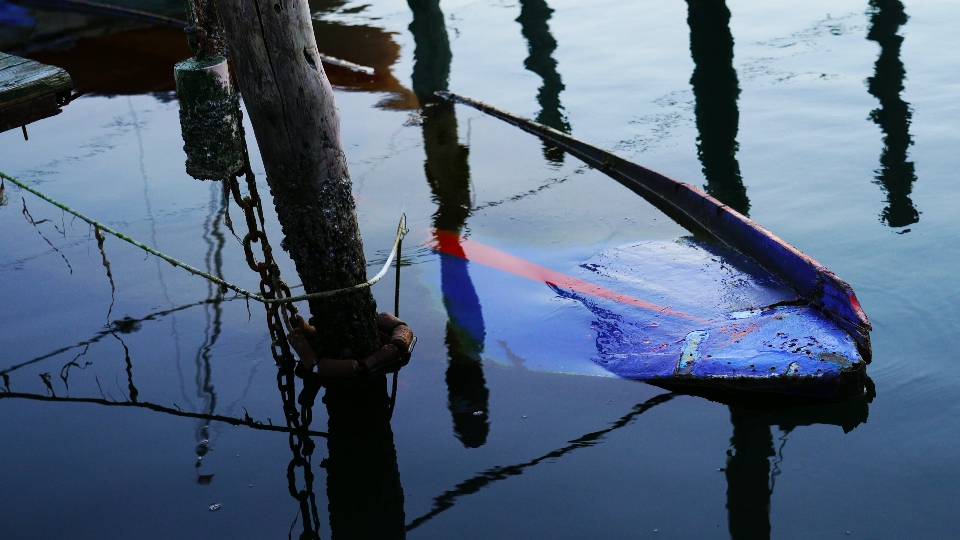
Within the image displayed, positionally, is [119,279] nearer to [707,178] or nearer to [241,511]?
[241,511]

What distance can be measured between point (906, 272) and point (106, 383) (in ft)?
15.7

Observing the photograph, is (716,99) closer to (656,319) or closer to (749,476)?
(656,319)

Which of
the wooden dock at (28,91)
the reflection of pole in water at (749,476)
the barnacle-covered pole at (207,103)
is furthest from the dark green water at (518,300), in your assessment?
the wooden dock at (28,91)

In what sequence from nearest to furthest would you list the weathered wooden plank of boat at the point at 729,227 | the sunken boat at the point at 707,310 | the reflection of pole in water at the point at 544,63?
the sunken boat at the point at 707,310, the weathered wooden plank of boat at the point at 729,227, the reflection of pole in water at the point at 544,63

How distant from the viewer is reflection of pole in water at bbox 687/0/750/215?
22.9ft

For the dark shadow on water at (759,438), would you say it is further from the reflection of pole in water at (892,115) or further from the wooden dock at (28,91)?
the wooden dock at (28,91)

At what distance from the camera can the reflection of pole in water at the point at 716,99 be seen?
6980 mm

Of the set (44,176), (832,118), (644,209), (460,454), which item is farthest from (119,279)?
(832,118)

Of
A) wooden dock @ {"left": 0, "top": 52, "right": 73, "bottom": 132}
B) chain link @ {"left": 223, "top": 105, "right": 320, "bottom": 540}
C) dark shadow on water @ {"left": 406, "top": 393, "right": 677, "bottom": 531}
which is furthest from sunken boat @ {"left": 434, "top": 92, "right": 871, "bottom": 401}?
wooden dock @ {"left": 0, "top": 52, "right": 73, "bottom": 132}

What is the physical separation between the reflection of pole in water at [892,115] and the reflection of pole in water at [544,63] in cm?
264

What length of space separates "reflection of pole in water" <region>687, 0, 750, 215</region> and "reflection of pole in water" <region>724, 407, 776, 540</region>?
2649 millimetres

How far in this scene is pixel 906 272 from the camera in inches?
211

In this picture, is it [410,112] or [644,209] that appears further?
[410,112]

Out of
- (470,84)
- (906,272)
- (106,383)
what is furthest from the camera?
(470,84)
